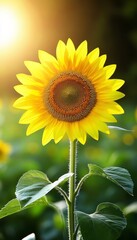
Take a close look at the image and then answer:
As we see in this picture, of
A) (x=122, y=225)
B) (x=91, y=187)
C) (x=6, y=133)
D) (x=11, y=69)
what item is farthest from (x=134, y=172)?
(x=11, y=69)

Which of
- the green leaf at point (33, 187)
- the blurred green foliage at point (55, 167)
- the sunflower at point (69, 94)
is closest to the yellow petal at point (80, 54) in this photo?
the sunflower at point (69, 94)

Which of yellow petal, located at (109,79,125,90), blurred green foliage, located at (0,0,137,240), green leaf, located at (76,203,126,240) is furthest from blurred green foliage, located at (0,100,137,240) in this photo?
yellow petal, located at (109,79,125,90)

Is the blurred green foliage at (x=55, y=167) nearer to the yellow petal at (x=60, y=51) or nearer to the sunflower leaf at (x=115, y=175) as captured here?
the sunflower leaf at (x=115, y=175)

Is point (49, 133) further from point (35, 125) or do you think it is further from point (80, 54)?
point (80, 54)

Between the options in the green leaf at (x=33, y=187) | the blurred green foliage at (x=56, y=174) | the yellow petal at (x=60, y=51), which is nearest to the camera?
the green leaf at (x=33, y=187)

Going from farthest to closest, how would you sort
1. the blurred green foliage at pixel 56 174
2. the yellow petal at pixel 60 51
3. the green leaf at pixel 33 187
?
the blurred green foliage at pixel 56 174 → the yellow petal at pixel 60 51 → the green leaf at pixel 33 187

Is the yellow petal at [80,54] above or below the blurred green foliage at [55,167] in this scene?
above
